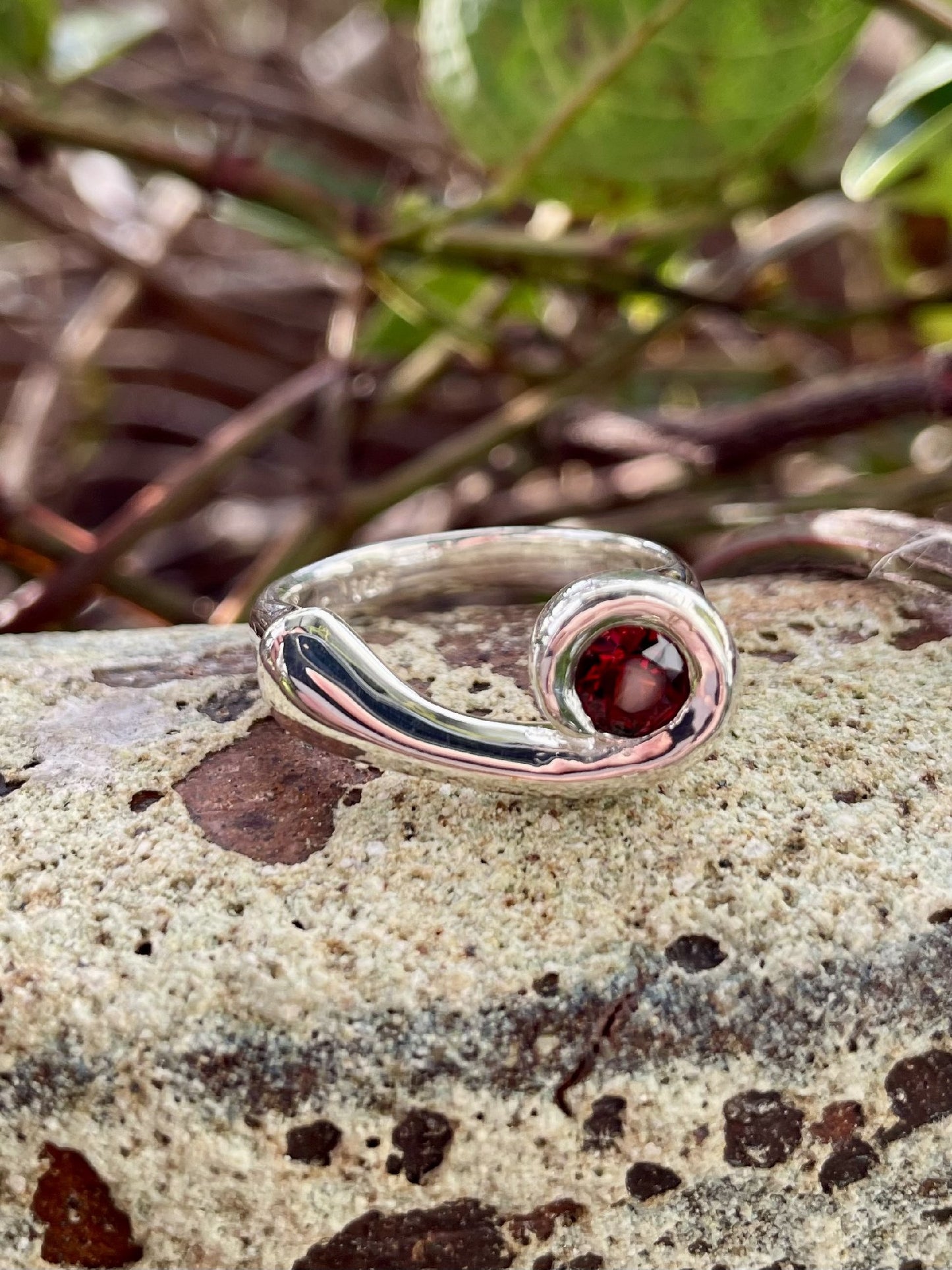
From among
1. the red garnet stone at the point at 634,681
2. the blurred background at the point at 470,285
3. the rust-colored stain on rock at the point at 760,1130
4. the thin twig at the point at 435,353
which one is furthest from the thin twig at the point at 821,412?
the rust-colored stain on rock at the point at 760,1130

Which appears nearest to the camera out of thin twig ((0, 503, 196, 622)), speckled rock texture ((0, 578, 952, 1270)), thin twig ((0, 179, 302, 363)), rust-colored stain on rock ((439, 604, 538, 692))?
speckled rock texture ((0, 578, 952, 1270))

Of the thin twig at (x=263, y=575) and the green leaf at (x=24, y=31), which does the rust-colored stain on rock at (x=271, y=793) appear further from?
the green leaf at (x=24, y=31)

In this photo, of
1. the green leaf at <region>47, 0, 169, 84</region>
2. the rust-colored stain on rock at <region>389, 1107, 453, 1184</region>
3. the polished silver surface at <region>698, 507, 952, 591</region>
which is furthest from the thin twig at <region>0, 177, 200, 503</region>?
the rust-colored stain on rock at <region>389, 1107, 453, 1184</region>

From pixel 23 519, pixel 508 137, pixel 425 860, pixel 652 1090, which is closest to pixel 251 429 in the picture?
pixel 23 519

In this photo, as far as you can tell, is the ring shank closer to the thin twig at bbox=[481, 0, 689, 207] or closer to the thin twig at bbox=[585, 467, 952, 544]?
the thin twig at bbox=[585, 467, 952, 544]

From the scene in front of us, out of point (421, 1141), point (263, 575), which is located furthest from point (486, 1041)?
point (263, 575)

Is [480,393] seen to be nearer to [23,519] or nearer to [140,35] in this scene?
[140,35]
